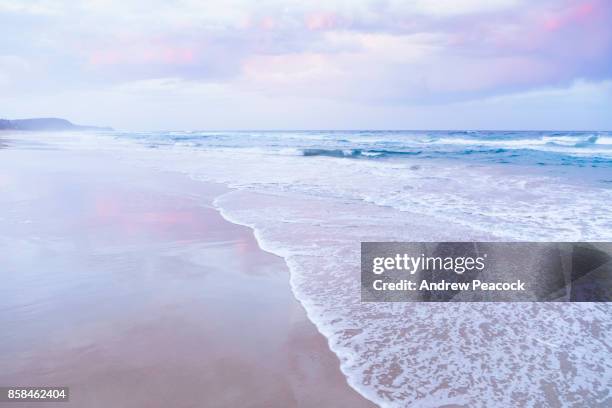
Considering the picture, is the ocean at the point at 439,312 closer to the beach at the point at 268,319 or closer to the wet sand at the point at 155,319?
the beach at the point at 268,319

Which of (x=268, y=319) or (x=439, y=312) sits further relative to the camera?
(x=439, y=312)

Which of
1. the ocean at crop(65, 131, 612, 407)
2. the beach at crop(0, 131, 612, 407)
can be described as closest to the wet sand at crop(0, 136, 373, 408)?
the beach at crop(0, 131, 612, 407)

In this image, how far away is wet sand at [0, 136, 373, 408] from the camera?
2574 millimetres

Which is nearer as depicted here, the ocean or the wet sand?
the wet sand

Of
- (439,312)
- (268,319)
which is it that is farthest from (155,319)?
(439,312)

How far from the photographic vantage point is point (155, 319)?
3.41 meters

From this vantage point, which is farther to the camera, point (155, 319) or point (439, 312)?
point (439, 312)

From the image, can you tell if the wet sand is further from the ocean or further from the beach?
the ocean

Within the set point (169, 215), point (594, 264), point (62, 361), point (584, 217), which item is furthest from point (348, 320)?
point (584, 217)

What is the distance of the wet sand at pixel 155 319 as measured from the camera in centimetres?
257

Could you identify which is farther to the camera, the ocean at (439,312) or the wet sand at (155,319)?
the ocean at (439,312)

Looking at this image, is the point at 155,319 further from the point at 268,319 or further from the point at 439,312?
the point at 439,312

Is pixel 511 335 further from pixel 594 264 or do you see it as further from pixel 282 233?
pixel 282 233

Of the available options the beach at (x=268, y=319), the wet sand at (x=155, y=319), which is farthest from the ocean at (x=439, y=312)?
the wet sand at (x=155, y=319)
